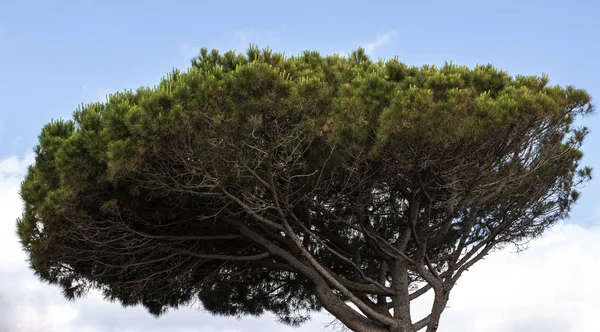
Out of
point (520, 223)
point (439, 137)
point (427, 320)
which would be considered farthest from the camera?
point (520, 223)

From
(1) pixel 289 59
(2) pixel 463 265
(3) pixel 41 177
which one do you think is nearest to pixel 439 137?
(1) pixel 289 59

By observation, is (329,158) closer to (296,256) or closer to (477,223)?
(296,256)

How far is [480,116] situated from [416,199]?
91.4 inches

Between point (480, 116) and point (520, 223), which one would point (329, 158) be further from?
point (520, 223)

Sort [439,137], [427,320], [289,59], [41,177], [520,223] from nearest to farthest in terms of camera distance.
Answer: [439,137]
[289,59]
[41,177]
[427,320]
[520,223]

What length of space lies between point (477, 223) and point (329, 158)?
5016mm

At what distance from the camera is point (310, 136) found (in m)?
9.61

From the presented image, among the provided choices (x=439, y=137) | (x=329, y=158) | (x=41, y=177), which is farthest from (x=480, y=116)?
(x=41, y=177)

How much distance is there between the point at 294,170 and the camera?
1048 centimetres

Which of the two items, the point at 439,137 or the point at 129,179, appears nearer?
the point at 439,137

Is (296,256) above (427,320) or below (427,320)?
above

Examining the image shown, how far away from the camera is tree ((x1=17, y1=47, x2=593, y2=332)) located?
9430mm

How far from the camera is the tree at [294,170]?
943 centimetres

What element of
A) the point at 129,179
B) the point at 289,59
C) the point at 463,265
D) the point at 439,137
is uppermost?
the point at 289,59
